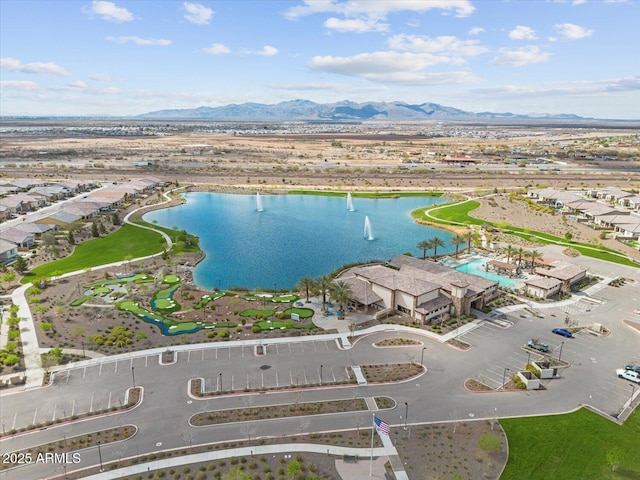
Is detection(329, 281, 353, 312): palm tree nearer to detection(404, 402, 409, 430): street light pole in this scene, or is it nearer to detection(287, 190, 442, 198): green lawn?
detection(404, 402, 409, 430): street light pole

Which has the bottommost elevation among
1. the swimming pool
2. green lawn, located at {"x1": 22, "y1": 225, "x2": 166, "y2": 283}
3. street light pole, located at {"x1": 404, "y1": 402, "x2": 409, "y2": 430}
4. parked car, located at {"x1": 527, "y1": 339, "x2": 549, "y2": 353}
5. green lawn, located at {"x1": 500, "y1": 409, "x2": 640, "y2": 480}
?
green lawn, located at {"x1": 500, "y1": 409, "x2": 640, "y2": 480}

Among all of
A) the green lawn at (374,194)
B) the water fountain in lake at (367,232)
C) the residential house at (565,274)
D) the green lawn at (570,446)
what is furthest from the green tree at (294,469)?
the green lawn at (374,194)

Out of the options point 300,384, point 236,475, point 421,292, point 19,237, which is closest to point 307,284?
point 421,292

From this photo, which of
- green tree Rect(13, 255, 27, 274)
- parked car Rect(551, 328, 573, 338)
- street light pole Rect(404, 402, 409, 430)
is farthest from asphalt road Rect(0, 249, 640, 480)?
green tree Rect(13, 255, 27, 274)

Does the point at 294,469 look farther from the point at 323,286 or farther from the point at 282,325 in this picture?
the point at 323,286

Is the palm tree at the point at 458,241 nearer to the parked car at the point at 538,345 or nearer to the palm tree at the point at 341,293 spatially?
the parked car at the point at 538,345

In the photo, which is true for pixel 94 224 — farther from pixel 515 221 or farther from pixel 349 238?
pixel 515 221

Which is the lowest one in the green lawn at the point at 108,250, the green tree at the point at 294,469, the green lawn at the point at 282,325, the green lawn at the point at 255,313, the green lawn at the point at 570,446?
the green lawn at the point at 570,446

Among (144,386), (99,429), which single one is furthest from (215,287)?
(99,429)
